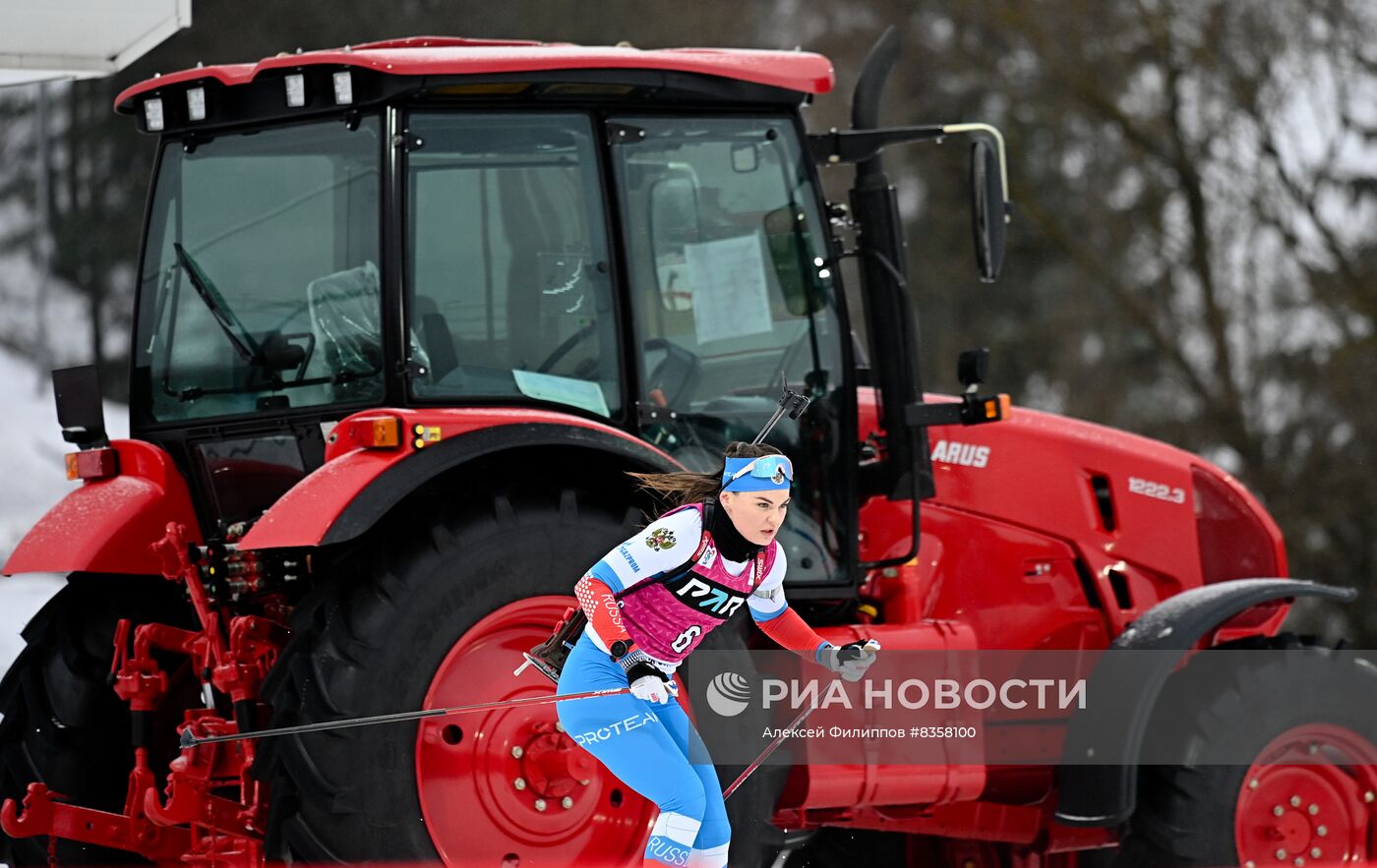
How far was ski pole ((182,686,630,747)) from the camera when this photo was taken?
13.1ft

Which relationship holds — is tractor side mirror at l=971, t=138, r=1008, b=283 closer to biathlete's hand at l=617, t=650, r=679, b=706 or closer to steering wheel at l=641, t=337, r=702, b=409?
steering wheel at l=641, t=337, r=702, b=409

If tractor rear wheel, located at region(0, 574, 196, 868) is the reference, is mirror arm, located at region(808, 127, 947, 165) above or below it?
above

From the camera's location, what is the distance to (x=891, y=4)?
1775 cm

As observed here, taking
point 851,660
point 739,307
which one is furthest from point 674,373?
point 851,660

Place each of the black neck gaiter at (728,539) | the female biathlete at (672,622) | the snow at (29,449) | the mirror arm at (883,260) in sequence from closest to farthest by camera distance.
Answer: the female biathlete at (672,622), the black neck gaiter at (728,539), the mirror arm at (883,260), the snow at (29,449)

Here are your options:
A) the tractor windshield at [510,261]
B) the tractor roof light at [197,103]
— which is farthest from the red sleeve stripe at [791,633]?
the tractor roof light at [197,103]

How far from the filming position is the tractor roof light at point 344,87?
4684 millimetres

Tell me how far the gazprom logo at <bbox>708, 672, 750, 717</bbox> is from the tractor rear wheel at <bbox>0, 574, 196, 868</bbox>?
→ 175 cm

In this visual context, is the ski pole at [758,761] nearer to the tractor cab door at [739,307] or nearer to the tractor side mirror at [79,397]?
the tractor cab door at [739,307]

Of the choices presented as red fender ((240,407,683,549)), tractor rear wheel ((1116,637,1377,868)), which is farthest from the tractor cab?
tractor rear wheel ((1116,637,1377,868))

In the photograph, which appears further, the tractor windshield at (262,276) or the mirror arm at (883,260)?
the mirror arm at (883,260)

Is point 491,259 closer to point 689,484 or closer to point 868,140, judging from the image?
point 689,484

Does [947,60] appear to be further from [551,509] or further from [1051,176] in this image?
[551,509]

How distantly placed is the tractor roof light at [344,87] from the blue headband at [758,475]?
1.54 m
